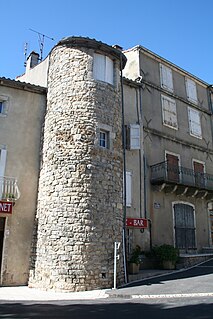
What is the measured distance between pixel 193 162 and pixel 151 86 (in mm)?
4585

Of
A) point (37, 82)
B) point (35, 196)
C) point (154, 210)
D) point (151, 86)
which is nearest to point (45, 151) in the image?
point (35, 196)

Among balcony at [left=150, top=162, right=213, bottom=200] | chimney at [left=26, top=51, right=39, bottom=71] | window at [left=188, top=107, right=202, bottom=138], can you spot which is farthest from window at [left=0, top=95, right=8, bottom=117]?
window at [left=188, top=107, right=202, bottom=138]

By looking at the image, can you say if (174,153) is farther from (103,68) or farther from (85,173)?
(85,173)

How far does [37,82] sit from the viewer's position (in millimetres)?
13758

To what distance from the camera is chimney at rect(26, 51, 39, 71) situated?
15.8m

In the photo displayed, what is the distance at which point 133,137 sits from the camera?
13266 mm

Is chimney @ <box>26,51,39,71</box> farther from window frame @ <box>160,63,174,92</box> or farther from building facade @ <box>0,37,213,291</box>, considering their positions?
window frame @ <box>160,63,174,92</box>

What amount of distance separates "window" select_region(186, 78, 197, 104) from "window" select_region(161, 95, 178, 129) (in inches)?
69.2

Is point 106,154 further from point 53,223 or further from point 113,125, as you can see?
point 53,223

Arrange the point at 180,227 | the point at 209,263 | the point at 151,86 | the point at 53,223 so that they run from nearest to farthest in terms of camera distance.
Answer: the point at 53,223
the point at 209,263
the point at 180,227
the point at 151,86

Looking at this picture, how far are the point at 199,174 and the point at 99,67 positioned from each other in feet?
26.5

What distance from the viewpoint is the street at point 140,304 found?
6016 millimetres

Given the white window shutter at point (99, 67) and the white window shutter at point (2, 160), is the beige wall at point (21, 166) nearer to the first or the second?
the white window shutter at point (2, 160)

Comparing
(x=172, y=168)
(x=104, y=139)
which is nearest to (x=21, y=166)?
(x=104, y=139)
